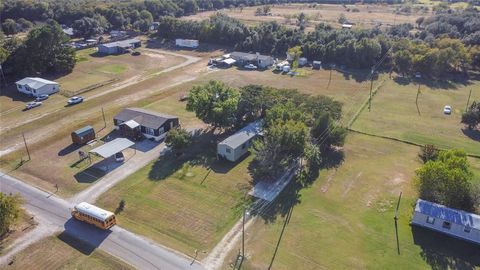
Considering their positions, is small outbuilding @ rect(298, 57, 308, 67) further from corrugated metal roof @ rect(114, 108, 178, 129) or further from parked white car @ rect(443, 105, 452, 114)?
corrugated metal roof @ rect(114, 108, 178, 129)

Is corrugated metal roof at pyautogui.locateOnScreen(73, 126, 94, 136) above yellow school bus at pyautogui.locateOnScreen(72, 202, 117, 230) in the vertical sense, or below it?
above

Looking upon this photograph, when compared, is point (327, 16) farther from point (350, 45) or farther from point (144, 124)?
point (144, 124)

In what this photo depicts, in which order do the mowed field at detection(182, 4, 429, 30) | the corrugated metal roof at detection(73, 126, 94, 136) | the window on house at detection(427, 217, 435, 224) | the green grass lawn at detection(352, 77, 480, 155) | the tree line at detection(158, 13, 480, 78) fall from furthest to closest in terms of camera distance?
the mowed field at detection(182, 4, 429, 30), the tree line at detection(158, 13, 480, 78), the green grass lawn at detection(352, 77, 480, 155), the corrugated metal roof at detection(73, 126, 94, 136), the window on house at detection(427, 217, 435, 224)

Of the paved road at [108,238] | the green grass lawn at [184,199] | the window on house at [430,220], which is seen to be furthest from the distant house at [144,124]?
the window on house at [430,220]

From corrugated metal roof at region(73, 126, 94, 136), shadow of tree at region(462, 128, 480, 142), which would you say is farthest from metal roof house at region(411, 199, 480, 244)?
corrugated metal roof at region(73, 126, 94, 136)

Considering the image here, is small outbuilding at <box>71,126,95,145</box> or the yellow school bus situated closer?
the yellow school bus

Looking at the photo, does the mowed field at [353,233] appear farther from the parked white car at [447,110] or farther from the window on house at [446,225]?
the parked white car at [447,110]
